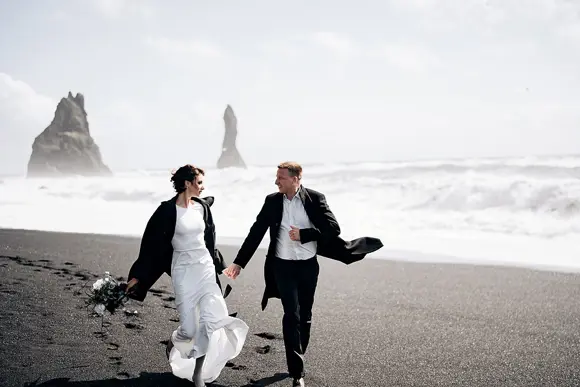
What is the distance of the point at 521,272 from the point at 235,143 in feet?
335

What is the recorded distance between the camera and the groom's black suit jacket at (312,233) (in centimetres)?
477

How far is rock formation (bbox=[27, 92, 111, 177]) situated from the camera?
281 feet

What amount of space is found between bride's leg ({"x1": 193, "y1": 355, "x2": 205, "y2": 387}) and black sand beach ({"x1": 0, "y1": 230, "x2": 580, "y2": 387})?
0.78 ft

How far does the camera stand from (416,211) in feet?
67.7

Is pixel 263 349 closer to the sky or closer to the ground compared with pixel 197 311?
closer to the ground

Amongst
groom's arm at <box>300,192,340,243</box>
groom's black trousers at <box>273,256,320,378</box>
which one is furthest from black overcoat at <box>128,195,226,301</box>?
groom's arm at <box>300,192,340,243</box>

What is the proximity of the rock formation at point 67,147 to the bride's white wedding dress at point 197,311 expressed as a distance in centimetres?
8505

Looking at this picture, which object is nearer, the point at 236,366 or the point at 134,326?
the point at 236,366

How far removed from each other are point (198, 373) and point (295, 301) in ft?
3.35

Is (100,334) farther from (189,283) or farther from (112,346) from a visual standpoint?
(189,283)

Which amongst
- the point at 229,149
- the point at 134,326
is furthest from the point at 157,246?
the point at 229,149

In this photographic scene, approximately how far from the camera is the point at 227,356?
177 inches

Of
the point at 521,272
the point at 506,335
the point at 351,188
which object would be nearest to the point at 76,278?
the point at 506,335

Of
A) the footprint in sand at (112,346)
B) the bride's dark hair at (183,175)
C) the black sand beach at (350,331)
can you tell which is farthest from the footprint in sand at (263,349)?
the bride's dark hair at (183,175)
